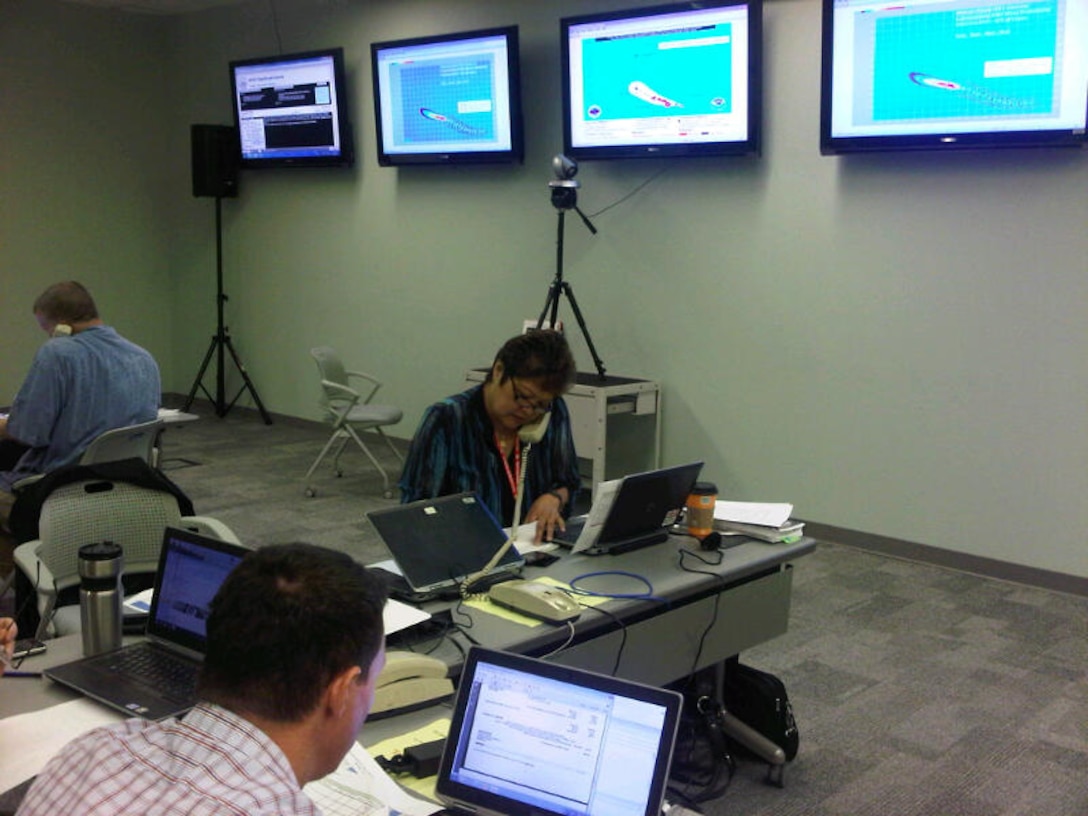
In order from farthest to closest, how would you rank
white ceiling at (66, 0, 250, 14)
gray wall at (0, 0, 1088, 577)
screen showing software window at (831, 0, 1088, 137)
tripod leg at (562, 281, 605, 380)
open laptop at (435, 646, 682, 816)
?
white ceiling at (66, 0, 250, 14) < tripod leg at (562, 281, 605, 380) < gray wall at (0, 0, 1088, 577) < screen showing software window at (831, 0, 1088, 137) < open laptop at (435, 646, 682, 816)

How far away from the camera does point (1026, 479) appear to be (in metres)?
4.64

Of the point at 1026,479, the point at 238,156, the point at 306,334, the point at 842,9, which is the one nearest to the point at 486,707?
the point at 1026,479

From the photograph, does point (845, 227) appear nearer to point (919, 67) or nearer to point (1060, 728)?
point (919, 67)

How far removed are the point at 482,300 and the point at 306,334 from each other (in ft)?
6.03

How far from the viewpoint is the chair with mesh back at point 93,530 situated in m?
2.96

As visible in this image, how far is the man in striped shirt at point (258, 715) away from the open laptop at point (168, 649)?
2.35 feet

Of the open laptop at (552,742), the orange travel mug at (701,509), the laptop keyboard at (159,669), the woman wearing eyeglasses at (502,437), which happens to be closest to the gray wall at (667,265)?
the orange travel mug at (701,509)

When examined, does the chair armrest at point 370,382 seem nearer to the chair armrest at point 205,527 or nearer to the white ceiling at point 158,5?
the white ceiling at point 158,5

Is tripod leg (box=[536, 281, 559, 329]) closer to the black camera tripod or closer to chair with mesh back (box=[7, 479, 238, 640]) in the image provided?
the black camera tripod

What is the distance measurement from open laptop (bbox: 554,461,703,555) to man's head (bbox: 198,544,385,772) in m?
1.49

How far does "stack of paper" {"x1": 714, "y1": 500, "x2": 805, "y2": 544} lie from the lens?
312 cm

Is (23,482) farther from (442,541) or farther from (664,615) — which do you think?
(664,615)

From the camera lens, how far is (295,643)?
4.15ft

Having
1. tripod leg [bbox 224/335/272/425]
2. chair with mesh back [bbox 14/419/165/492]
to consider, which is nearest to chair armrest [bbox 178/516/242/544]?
chair with mesh back [bbox 14/419/165/492]
